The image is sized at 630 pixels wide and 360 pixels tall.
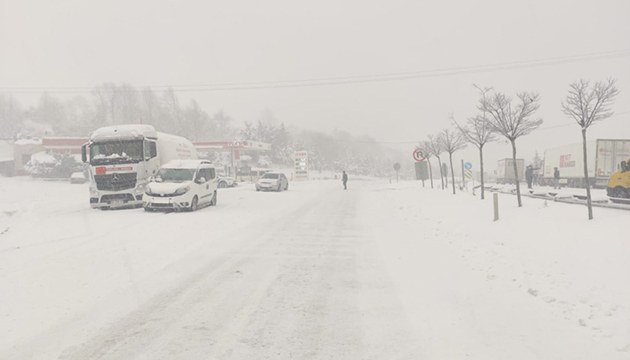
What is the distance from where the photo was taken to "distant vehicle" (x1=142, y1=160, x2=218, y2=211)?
1493 centimetres

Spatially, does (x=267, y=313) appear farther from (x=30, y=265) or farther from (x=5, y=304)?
(x=30, y=265)

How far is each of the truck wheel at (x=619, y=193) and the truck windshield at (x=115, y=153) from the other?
1940cm

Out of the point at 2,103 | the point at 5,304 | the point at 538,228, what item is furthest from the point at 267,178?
the point at 2,103

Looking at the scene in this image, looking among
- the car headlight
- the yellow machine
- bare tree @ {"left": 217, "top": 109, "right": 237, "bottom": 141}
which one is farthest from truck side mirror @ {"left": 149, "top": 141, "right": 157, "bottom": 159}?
→ bare tree @ {"left": 217, "top": 109, "right": 237, "bottom": 141}

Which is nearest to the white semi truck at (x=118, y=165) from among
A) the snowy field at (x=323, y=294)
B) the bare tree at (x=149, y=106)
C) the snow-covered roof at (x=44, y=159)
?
the snowy field at (x=323, y=294)

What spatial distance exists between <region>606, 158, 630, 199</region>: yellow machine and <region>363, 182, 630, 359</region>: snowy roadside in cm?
585

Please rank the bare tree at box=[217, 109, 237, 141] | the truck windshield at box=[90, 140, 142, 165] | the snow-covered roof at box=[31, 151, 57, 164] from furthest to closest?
the bare tree at box=[217, 109, 237, 141] < the snow-covered roof at box=[31, 151, 57, 164] < the truck windshield at box=[90, 140, 142, 165]

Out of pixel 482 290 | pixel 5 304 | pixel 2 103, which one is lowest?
pixel 482 290

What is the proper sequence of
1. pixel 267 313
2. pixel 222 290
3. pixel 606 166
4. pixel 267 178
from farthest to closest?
pixel 267 178 → pixel 606 166 → pixel 222 290 → pixel 267 313

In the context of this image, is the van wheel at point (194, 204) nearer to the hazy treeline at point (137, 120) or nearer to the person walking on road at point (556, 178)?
the person walking on road at point (556, 178)

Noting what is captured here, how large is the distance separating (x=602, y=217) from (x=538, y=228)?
1576 millimetres

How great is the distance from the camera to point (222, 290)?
552cm

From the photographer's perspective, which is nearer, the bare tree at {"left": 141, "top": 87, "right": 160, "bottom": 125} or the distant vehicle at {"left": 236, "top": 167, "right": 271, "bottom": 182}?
the distant vehicle at {"left": 236, "top": 167, "right": 271, "bottom": 182}

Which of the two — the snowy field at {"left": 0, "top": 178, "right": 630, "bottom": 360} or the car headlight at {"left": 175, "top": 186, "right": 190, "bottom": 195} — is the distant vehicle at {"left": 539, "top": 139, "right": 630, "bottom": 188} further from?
the car headlight at {"left": 175, "top": 186, "right": 190, "bottom": 195}
